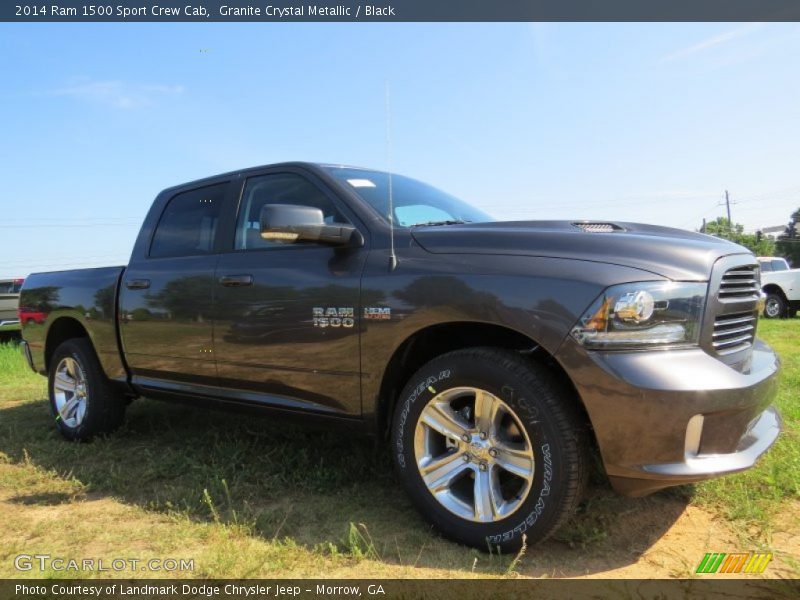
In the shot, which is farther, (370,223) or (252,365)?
(252,365)

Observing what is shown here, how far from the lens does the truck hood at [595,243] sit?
2.36 m

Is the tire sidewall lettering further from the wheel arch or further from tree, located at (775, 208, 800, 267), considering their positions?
tree, located at (775, 208, 800, 267)

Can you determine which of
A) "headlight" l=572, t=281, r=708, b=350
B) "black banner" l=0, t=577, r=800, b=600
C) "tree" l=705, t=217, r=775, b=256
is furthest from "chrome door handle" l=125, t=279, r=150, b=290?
"tree" l=705, t=217, r=775, b=256

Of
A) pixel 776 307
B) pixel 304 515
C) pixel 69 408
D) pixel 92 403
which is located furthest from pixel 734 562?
pixel 776 307

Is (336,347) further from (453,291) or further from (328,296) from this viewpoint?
(453,291)

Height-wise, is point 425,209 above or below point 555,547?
above

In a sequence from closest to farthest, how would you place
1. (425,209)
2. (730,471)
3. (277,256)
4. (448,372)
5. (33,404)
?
1. (730,471)
2. (448,372)
3. (277,256)
4. (425,209)
5. (33,404)

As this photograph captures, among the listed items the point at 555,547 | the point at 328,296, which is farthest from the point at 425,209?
the point at 555,547

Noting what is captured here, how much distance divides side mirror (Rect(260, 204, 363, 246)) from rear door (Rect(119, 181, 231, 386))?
34.7 inches

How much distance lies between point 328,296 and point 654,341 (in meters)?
1.54

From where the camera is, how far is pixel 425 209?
3582 mm

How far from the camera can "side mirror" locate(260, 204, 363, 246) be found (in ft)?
9.34

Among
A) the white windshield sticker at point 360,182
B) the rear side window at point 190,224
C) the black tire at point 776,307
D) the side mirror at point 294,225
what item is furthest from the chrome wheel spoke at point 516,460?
the black tire at point 776,307

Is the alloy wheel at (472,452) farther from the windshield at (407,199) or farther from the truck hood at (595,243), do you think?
the windshield at (407,199)
